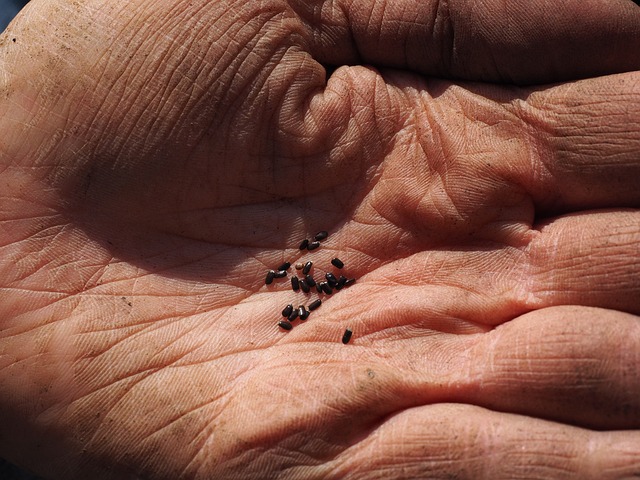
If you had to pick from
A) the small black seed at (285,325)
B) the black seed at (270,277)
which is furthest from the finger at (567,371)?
the black seed at (270,277)

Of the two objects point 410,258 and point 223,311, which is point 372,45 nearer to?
point 410,258

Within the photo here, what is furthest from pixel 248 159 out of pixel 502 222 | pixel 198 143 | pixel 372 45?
pixel 502 222

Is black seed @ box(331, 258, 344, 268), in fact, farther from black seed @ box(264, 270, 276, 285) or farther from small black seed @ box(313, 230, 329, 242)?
black seed @ box(264, 270, 276, 285)

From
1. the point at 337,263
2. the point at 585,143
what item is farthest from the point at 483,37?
the point at 337,263

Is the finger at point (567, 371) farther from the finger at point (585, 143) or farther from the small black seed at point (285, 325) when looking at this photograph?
the small black seed at point (285, 325)

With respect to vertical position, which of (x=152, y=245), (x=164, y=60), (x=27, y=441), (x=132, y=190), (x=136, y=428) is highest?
(x=164, y=60)
